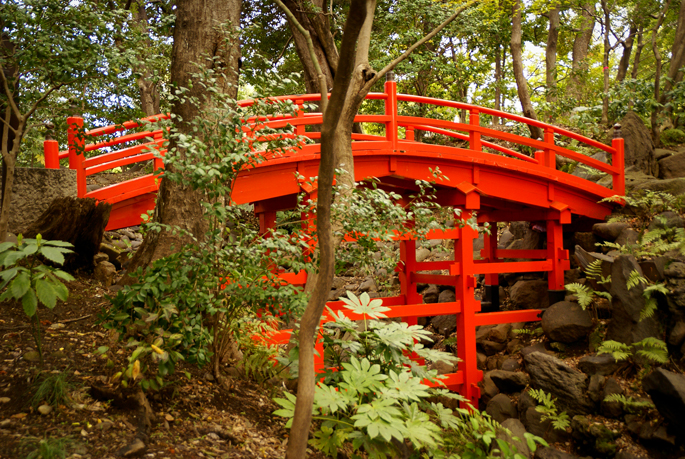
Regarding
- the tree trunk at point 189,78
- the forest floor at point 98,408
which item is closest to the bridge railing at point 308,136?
the tree trunk at point 189,78

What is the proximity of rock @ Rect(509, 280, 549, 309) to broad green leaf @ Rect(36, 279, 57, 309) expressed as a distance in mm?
9072

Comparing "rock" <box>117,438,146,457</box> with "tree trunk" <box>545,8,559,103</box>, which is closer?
"rock" <box>117,438,146,457</box>

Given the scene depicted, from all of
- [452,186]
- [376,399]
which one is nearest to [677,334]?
[452,186]

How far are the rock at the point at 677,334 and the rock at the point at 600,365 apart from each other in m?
0.68

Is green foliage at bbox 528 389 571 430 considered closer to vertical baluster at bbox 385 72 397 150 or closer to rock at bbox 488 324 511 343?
rock at bbox 488 324 511 343

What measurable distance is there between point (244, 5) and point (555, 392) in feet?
40.4

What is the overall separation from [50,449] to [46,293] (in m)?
0.77

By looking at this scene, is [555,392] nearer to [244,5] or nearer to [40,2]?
[40,2]

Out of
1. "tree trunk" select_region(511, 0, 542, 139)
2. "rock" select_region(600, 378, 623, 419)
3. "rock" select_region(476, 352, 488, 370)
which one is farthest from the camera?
"tree trunk" select_region(511, 0, 542, 139)

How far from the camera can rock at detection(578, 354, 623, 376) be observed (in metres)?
6.14

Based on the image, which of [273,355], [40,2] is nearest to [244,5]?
[40,2]

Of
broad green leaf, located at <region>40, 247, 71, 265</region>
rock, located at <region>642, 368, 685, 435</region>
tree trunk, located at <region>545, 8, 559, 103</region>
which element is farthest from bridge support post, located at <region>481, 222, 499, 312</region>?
broad green leaf, located at <region>40, 247, 71, 265</region>

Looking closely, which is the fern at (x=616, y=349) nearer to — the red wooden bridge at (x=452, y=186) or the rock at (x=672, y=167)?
the red wooden bridge at (x=452, y=186)

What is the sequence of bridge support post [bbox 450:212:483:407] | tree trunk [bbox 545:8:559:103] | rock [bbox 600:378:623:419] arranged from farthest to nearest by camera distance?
tree trunk [bbox 545:8:559:103], bridge support post [bbox 450:212:483:407], rock [bbox 600:378:623:419]
